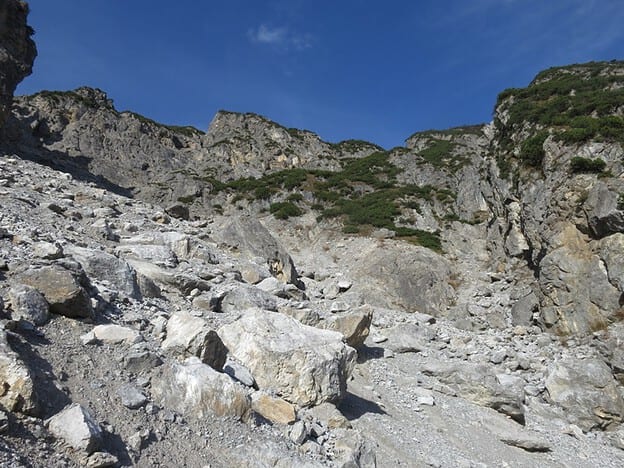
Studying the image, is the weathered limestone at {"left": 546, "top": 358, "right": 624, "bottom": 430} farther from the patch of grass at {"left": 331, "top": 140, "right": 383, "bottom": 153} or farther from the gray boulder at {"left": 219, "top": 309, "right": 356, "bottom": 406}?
the patch of grass at {"left": 331, "top": 140, "right": 383, "bottom": 153}

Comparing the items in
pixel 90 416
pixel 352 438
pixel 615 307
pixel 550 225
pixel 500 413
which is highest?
pixel 550 225

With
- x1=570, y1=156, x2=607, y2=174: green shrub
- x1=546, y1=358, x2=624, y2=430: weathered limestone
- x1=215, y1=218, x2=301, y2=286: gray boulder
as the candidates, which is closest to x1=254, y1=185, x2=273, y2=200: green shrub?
x1=215, y1=218, x2=301, y2=286: gray boulder

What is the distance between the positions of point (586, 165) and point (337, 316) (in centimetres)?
1577

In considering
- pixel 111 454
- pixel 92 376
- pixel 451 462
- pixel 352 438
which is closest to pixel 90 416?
pixel 111 454

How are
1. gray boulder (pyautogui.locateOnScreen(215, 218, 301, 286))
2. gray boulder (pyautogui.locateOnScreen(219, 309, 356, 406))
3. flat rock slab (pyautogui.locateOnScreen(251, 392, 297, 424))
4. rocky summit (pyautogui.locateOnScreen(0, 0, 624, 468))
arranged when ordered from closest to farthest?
rocky summit (pyautogui.locateOnScreen(0, 0, 624, 468))
flat rock slab (pyautogui.locateOnScreen(251, 392, 297, 424))
gray boulder (pyautogui.locateOnScreen(219, 309, 356, 406))
gray boulder (pyautogui.locateOnScreen(215, 218, 301, 286))

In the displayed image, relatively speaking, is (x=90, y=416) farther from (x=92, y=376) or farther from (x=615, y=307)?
(x=615, y=307)

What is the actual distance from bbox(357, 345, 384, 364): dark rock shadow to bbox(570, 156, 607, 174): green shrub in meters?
14.2

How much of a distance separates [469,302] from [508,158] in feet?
34.1

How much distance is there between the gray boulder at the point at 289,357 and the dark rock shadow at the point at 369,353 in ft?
15.7

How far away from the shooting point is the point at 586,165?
19.5 meters

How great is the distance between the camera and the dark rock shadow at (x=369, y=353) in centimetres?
1319

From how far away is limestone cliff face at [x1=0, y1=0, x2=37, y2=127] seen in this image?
28641 millimetres

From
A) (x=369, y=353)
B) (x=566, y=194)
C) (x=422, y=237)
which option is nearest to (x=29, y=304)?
(x=369, y=353)

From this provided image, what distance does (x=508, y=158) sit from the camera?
2608cm
